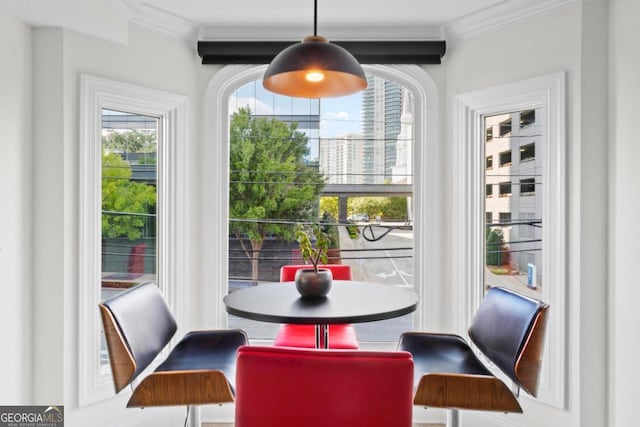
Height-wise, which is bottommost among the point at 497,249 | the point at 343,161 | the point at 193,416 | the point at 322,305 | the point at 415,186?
the point at 193,416

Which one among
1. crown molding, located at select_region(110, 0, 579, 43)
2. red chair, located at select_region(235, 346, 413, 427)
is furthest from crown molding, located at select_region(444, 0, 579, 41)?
red chair, located at select_region(235, 346, 413, 427)

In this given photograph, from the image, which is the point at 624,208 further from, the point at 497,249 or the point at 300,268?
the point at 300,268

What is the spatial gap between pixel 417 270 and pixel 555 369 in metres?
0.98

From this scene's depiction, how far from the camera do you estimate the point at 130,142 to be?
2730 mm

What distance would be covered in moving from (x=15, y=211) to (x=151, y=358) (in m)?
1.08

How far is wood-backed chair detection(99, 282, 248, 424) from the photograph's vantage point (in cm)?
175

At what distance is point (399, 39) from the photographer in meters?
2.84

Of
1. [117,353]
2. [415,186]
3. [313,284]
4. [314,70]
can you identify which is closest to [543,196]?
[415,186]

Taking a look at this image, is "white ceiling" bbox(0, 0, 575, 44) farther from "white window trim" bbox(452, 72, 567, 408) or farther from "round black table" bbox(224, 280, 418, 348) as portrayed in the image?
"round black table" bbox(224, 280, 418, 348)

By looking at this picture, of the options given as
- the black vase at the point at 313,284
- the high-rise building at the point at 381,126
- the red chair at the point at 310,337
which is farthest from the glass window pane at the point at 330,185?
the black vase at the point at 313,284

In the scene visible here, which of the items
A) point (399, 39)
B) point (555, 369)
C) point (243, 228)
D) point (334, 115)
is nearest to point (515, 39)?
point (399, 39)

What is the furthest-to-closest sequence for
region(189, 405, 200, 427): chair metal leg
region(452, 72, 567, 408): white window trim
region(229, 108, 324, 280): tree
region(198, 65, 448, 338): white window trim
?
region(229, 108, 324, 280): tree → region(198, 65, 448, 338): white window trim → region(452, 72, 567, 408): white window trim → region(189, 405, 200, 427): chair metal leg

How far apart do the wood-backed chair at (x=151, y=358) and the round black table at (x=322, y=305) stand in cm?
28

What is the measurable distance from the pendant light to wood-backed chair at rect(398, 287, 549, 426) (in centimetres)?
122
